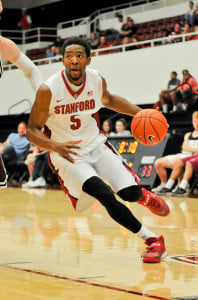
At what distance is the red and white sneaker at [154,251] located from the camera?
5.38m

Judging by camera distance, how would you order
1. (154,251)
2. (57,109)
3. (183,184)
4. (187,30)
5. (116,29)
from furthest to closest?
(116,29) → (187,30) → (183,184) → (57,109) → (154,251)

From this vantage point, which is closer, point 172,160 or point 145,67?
point 172,160

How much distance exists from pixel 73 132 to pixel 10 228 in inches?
96.6

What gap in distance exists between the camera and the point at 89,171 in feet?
18.3

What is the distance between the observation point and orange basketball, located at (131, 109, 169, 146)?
18.8 ft

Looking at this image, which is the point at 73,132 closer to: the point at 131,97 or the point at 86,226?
the point at 86,226

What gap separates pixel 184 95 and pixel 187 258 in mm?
9539

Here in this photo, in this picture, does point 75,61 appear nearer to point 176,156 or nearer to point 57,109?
point 57,109

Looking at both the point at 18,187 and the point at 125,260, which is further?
the point at 18,187

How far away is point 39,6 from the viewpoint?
3173 cm

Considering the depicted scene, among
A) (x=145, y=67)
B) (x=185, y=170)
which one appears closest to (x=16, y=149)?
(x=145, y=67)

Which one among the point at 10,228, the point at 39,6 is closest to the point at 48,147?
the point at 10,228

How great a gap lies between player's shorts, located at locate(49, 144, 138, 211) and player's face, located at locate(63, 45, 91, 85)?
61 centimetres

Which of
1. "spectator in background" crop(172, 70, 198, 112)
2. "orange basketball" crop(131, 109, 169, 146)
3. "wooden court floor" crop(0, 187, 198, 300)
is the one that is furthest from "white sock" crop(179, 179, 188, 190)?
"orange basketball" crop(131, 109, 169, 146)
